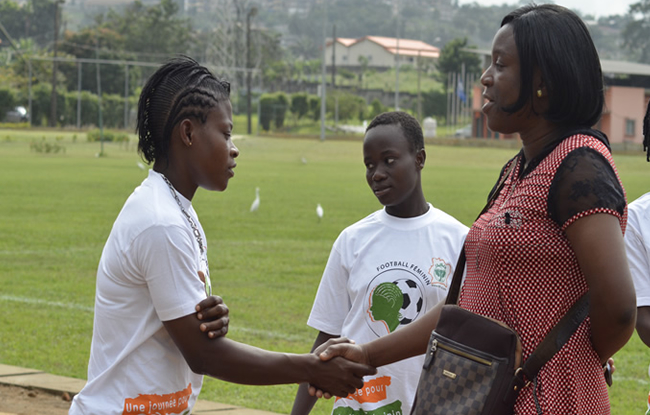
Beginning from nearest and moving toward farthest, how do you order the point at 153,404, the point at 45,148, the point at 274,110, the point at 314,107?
the point at 153,404, the point at 45,148, the point at 274,110, the point at 314,107

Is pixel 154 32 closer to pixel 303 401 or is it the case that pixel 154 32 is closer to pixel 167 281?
pixel 303 401

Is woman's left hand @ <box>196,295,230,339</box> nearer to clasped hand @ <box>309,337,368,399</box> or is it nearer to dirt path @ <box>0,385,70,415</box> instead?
clasped hand @ <box>309,337,368,399</box>

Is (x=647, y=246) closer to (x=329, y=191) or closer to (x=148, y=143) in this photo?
(x=148, y=143)

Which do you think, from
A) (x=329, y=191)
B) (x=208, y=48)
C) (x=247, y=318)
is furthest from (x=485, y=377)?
Answer: (x=208, y=48)

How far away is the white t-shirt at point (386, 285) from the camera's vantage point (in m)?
3.69

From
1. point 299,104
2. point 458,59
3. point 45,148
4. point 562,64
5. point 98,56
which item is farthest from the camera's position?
point 458,59

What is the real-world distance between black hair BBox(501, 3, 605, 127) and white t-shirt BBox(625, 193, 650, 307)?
41.4 inches

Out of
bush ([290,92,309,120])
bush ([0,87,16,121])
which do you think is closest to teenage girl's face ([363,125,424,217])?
bush ([0,87,16,121])

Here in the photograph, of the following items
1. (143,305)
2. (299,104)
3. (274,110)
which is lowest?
(274,110)

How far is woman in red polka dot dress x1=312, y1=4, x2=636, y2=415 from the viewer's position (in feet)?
7.63

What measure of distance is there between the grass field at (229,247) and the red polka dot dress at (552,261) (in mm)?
4061

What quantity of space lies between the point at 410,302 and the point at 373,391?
37cm

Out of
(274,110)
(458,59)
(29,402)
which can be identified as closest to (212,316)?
(29,402)

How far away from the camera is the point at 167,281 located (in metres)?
2.79
